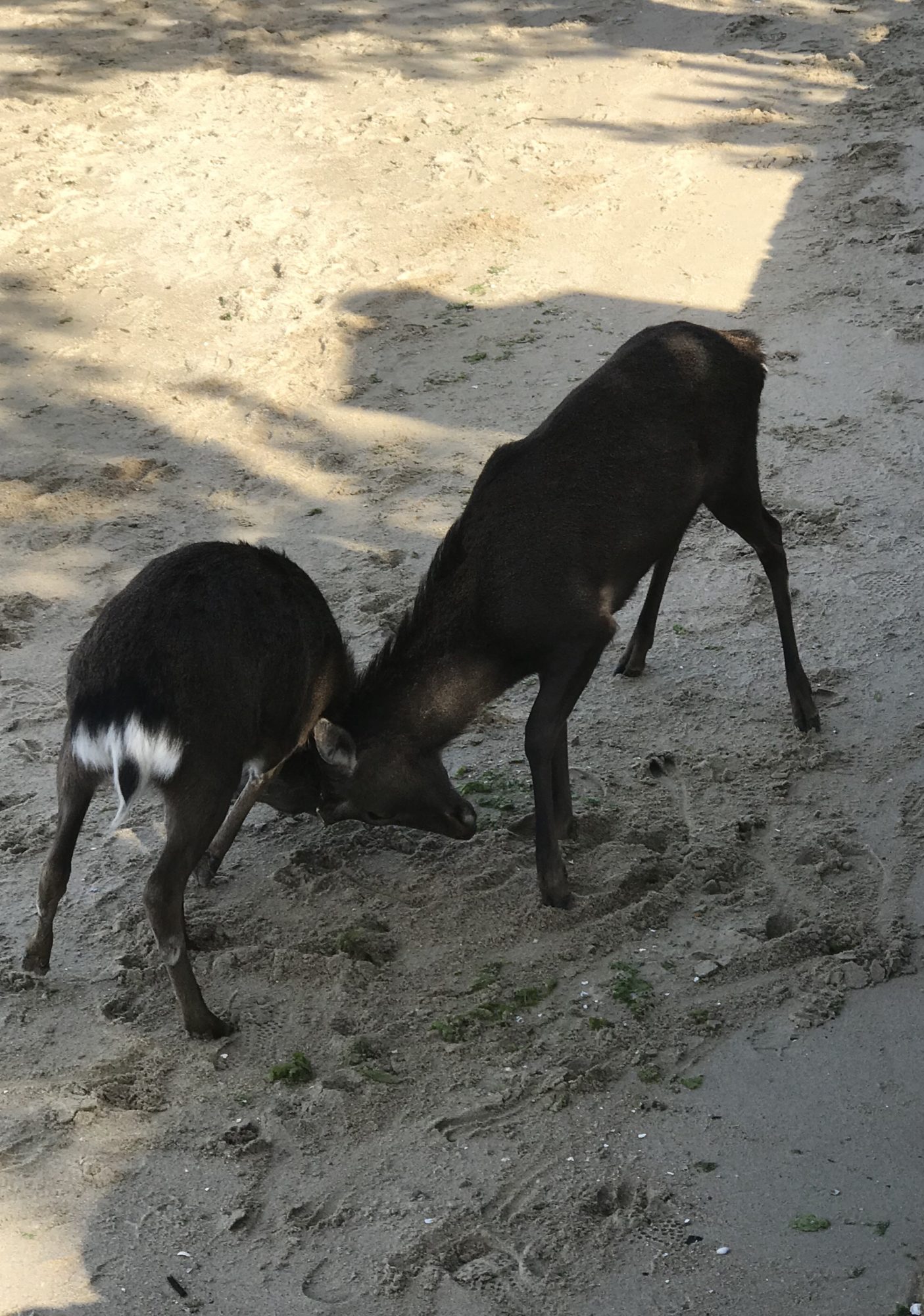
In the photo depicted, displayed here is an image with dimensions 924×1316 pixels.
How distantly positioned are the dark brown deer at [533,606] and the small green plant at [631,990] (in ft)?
1.19

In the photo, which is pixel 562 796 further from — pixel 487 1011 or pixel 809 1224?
pixel 809 1224

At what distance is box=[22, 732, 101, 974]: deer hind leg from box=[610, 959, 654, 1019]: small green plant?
5.26 ft

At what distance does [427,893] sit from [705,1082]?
47.7 inches

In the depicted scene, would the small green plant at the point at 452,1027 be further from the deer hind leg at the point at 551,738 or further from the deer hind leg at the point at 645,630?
the deer hind leg at the point at 645,630

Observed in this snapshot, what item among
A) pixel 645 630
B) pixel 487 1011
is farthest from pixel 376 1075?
pixel 645 630

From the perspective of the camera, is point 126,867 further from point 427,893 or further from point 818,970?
point 818,970

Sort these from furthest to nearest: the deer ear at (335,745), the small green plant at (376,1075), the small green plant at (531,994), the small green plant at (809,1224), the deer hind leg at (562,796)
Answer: the deer hind leg at (562,796)
the deer ear at (335,745)
the small green plant at (531,994)
the small green plant at (376,1075)
the small green plant at (809,1224)

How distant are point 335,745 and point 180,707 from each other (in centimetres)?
69

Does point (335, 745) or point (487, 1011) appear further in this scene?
point (335, 745)

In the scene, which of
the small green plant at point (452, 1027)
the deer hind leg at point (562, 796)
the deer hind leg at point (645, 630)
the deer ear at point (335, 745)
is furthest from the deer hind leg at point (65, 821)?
the deer hind leg at point (645, 630)

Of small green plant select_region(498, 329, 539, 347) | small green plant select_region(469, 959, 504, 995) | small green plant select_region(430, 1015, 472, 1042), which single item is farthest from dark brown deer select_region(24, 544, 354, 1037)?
small green plant select_region(498, 329, 539, 347)

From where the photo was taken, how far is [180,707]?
3822mm

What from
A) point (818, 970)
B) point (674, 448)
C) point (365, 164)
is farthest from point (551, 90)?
point (818, 970)

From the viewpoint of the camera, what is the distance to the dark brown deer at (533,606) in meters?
4.47
